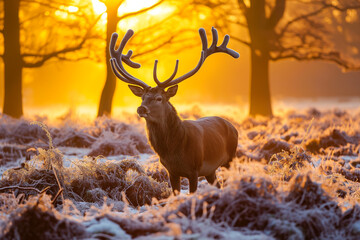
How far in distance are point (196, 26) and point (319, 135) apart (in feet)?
20.5

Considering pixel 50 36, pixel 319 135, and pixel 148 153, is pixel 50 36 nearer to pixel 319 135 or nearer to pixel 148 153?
pixel 148 153

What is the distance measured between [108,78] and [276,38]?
19.6 ft

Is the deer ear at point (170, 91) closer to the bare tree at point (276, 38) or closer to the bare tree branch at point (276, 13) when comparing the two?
the bare tree at point (276, 38)

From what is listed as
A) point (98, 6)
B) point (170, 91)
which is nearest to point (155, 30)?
point (98, 6)

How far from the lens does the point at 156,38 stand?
47.3 ft

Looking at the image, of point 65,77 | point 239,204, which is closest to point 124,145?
point 239,204

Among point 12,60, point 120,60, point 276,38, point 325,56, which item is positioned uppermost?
point 276,38

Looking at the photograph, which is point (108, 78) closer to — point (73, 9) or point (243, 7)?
point (73, 9)

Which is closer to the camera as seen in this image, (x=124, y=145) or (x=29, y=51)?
(x=124, y=145)

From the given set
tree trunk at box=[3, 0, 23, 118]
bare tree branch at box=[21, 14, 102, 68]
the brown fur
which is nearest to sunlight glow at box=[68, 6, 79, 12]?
bare tree branch at box=[21, 14, 102, 68]

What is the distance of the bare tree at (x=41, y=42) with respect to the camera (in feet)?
46.5

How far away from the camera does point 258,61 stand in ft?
54.1

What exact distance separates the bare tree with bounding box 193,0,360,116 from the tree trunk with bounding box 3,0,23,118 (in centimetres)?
634

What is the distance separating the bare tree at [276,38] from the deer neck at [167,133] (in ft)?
34.8
